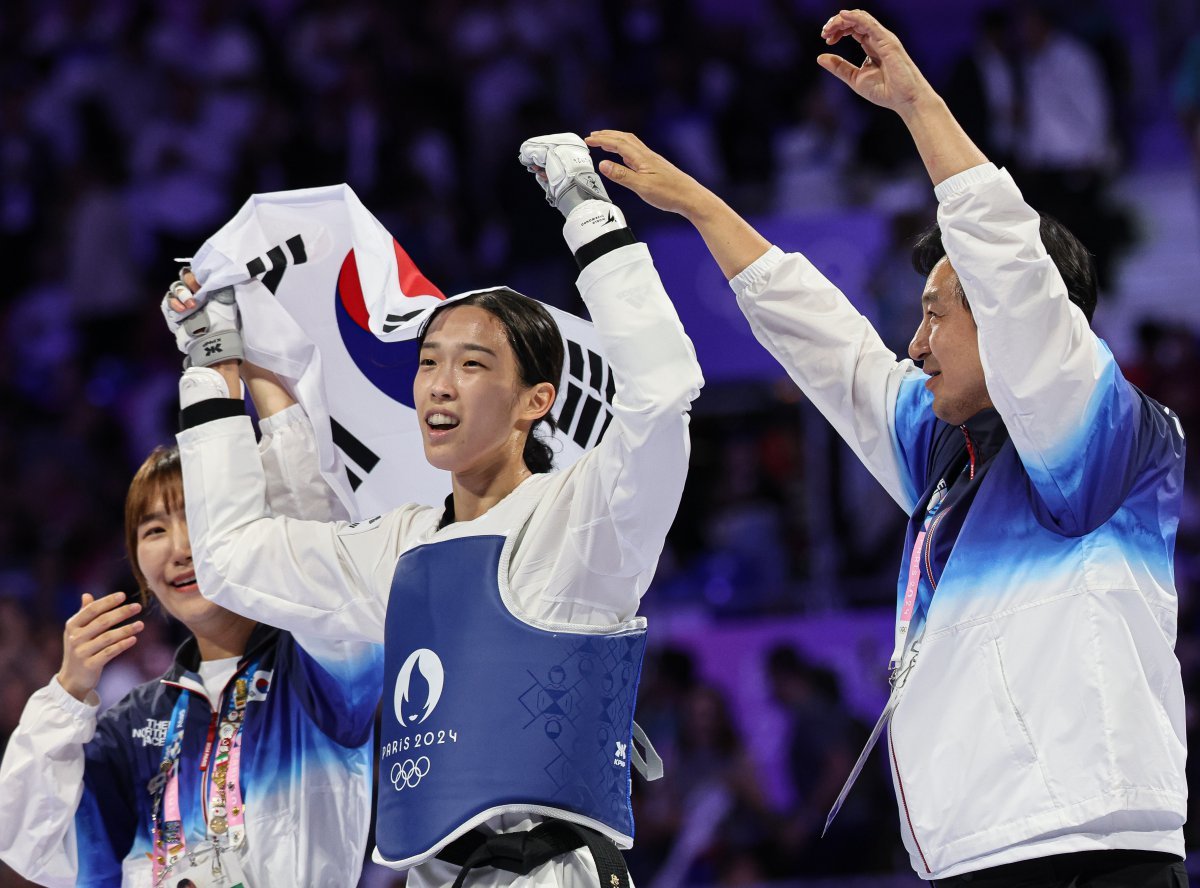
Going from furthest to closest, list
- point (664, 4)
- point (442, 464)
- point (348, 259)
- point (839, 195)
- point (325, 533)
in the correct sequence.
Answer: point (664, 4) < point (839, 195) < point (348, 259) < point (325, 533) < point (442, 464)

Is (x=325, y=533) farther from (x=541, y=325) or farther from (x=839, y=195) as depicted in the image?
(x=839, y=195)

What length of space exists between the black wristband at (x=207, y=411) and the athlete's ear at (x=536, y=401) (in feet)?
2.55

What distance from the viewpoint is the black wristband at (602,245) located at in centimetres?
322

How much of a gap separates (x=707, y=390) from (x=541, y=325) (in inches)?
215

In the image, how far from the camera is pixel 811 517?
868 cm

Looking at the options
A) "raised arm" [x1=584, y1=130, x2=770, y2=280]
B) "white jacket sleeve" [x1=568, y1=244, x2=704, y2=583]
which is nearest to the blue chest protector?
"white jacket sleeve" [x1=568, y1=244, x2=704, y2=583]

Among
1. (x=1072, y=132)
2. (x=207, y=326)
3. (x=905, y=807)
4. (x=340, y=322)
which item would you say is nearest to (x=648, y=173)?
(x=340, y=322)

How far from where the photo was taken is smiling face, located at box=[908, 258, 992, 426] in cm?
331

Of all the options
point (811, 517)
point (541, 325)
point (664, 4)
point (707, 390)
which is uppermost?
point (664, 4)

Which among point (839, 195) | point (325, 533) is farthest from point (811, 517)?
point (325, 533)

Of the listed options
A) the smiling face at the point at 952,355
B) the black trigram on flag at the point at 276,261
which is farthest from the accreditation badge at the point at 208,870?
the smiling face at the point at 952,355

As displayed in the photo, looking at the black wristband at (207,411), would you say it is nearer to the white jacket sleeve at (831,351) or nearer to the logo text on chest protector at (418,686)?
the logo text on chest protector at (418,686)

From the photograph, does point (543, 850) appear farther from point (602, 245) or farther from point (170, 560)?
point (170, 560)

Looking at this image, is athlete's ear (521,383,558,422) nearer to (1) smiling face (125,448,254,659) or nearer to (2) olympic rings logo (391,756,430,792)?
(2) olympic rings logo (391,756,430,792)
